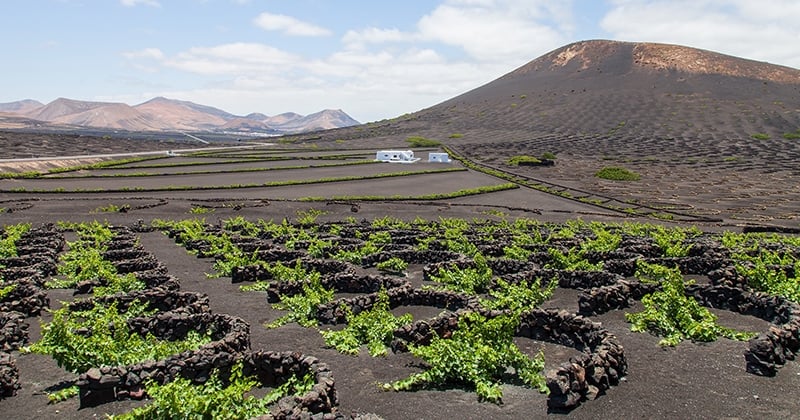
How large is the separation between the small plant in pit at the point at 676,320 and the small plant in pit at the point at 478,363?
18.6 feet

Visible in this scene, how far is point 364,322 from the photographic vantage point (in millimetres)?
19359

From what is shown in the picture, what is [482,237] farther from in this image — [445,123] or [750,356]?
[445,123]

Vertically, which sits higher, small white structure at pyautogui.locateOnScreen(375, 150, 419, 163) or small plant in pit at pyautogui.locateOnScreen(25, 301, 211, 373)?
small white structure at pyautogui.locateOnScreen(375, 150, 419, 163)

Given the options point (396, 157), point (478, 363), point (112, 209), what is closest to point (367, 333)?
point (478, 363)

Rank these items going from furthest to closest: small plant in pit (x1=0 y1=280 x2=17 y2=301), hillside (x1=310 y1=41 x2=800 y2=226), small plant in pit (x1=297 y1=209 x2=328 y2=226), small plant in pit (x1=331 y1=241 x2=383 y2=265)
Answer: hillside (x1=310 y1=41 x2=800 y2=226) → small plant in pit (x1=297 y1=209 x2=328 y2=226) → small plant in pit (x1=331 y1=241 x2=383 y2=265) → small plant in pit (x1=0 y1=280 x2=17 y2=301)

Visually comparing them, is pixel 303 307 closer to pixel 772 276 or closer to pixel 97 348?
pixel 97 348

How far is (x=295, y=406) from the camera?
12.5 metres

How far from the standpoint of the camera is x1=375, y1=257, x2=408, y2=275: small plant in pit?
30.8 m

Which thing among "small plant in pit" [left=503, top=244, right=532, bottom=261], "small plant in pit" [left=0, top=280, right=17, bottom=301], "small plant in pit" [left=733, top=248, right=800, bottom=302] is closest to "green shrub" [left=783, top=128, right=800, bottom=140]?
"small plant in pit" [left=733, top=248, right=800, bottom=302]

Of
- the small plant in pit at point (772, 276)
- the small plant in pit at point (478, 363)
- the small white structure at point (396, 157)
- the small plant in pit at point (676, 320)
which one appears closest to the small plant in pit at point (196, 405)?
the small plant in pit at point (478, 363)

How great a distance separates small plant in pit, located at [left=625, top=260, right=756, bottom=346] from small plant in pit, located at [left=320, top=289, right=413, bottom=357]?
8.17 metres

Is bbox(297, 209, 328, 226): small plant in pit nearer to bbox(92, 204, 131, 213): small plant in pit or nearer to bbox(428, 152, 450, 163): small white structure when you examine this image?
bbox(92, 204, 131, 213): small plant in pit

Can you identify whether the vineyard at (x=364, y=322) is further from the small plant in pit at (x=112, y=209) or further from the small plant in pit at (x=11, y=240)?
the small plant in pit at (x=112, y=209)

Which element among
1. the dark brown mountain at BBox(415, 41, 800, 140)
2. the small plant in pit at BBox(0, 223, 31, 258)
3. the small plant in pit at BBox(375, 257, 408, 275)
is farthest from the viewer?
the dark brown mountain at BBox(415, 41, 800, 140)
